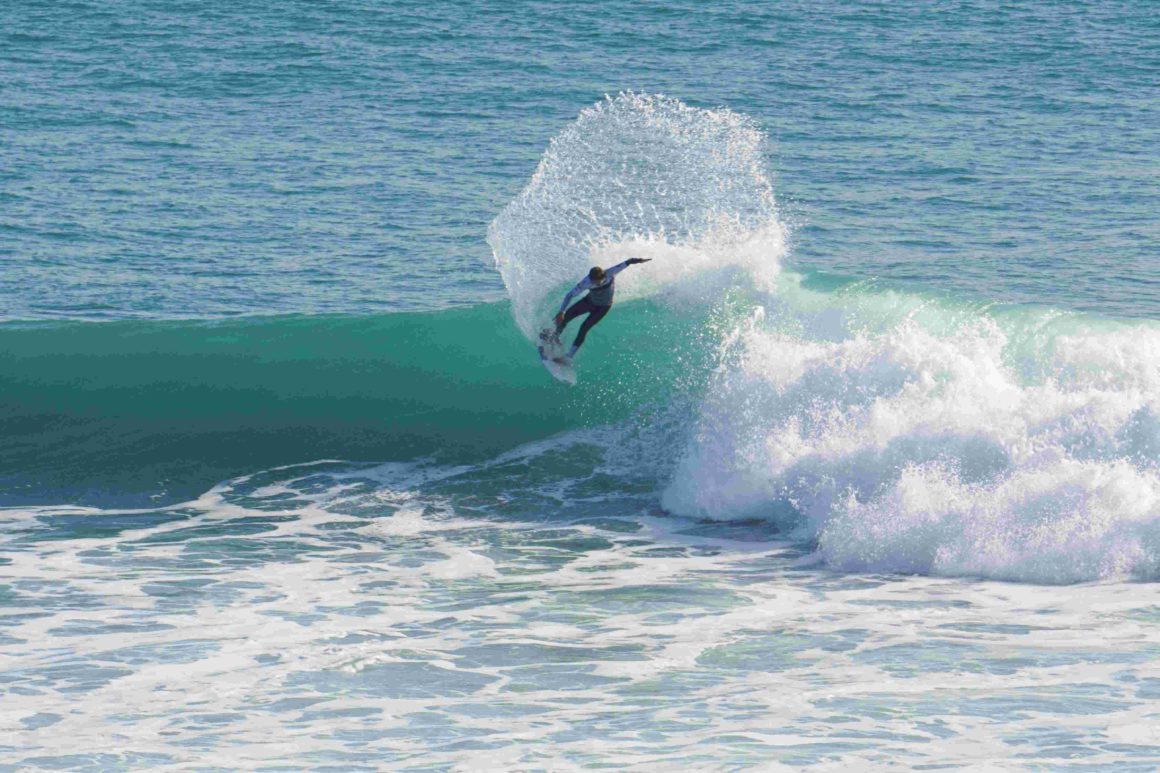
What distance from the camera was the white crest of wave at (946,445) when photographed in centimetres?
1416

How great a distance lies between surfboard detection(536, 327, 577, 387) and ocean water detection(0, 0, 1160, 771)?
2.54 ft

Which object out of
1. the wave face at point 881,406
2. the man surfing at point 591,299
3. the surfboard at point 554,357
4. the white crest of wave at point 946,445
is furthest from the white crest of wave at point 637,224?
the man surfing at point 591,299

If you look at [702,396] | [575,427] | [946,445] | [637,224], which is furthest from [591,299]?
[637,224]

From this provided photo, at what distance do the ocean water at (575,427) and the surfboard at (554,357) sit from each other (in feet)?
2.54

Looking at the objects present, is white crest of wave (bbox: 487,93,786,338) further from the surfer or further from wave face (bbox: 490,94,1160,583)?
the surfer

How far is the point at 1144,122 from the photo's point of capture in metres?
30.9

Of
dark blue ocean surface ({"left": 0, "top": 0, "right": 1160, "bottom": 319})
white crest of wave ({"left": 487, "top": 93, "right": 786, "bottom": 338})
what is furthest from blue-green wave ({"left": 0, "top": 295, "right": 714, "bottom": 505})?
dark blue ocean surface ({"left": 0, "top": 0, "right": 1160, "bottom": 319})

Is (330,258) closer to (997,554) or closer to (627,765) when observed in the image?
(997,554)

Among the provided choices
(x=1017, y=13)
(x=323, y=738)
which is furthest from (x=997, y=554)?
(x=1017, y=13)

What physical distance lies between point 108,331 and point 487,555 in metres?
8.12

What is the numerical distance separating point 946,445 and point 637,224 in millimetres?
7525

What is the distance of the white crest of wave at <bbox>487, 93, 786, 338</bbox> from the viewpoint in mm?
18578

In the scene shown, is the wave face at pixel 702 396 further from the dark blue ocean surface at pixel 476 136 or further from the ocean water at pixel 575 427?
the dark blue ocean surface at pixel 476 136

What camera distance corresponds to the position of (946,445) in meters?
15.7
